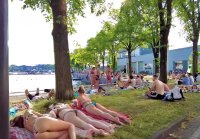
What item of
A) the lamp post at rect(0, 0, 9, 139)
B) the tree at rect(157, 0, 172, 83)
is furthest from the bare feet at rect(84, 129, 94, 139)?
the tree at rect(157, 0, 172, 83)

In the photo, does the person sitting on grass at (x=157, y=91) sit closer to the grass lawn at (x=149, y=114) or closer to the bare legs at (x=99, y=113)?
the grass lawn at (x=149, y=114)

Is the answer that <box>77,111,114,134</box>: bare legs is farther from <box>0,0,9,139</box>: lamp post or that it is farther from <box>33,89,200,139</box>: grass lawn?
<box>0,0,9,139</box>: lamp post

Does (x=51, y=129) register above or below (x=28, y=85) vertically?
above

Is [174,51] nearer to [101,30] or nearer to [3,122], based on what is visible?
[101,30]

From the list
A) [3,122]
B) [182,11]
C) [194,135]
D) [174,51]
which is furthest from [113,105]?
[174,51]

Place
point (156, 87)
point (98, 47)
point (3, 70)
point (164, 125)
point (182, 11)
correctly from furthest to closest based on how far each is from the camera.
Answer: point (98, 47) → point (182, 11) → point (156, 87) → point (164, 125) → point (3, 70)

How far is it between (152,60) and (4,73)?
298 feet

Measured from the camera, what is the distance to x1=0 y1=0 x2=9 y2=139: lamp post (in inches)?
149

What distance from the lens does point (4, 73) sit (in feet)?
12.5

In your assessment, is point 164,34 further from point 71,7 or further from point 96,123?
point 96,123

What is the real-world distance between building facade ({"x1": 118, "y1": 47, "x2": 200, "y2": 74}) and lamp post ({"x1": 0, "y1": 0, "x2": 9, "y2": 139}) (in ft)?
212

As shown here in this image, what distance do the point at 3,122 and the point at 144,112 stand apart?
869cm

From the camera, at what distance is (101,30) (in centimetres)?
5359

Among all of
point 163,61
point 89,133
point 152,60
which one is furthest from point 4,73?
point 152,60
